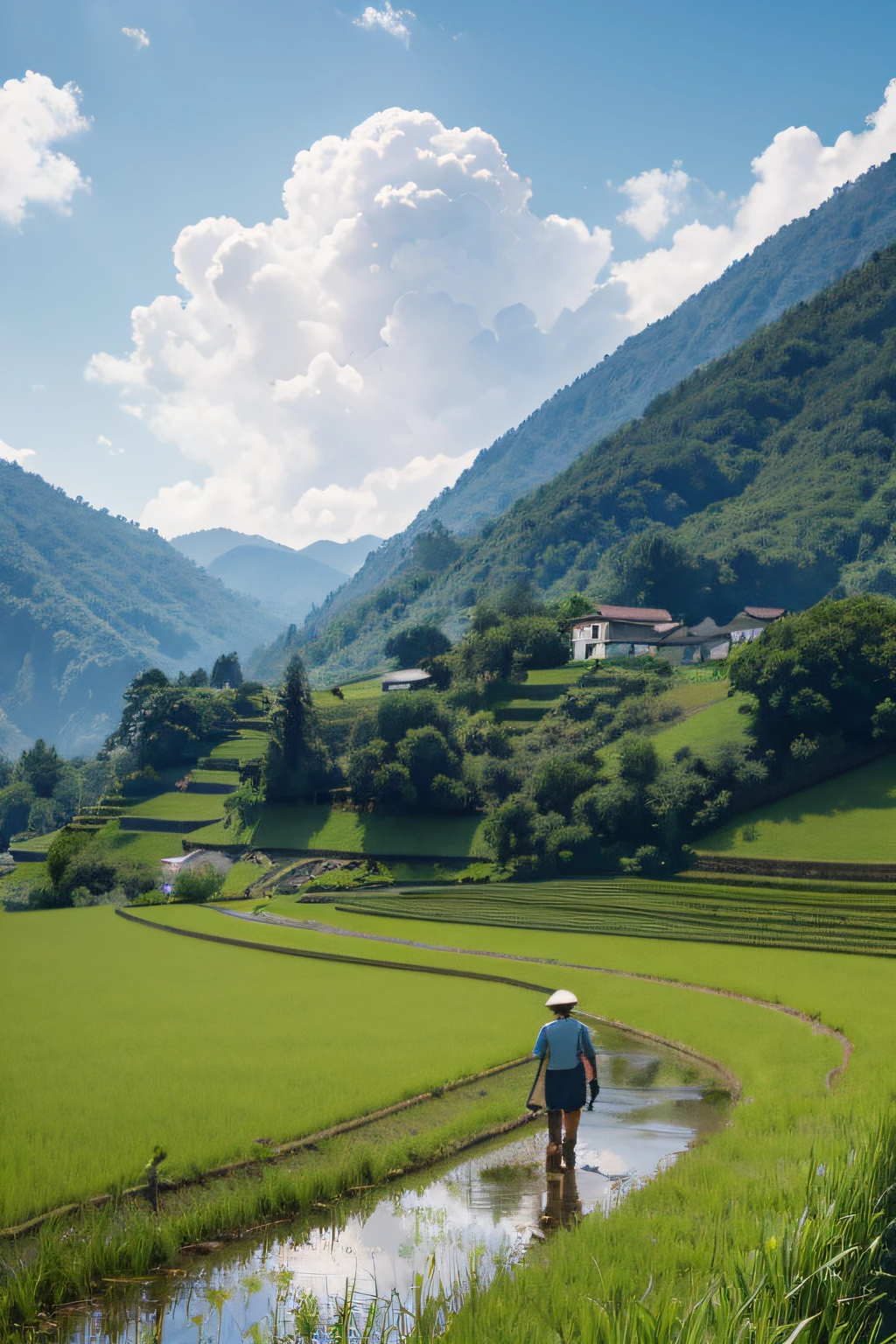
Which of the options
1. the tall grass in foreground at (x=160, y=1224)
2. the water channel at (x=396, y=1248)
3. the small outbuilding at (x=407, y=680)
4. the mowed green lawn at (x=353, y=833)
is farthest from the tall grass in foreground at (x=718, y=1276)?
the small outbuilding at (x=407, y=680)

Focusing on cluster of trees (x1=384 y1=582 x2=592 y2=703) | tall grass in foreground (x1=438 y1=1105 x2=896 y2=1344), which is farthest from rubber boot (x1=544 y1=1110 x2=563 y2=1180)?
cluster of trees (x1=384 y1=582 x2=592 y2=703)

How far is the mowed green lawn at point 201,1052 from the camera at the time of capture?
28.6 feet

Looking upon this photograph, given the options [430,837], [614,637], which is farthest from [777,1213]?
[614,637]

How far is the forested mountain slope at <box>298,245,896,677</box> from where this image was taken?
113938 mm

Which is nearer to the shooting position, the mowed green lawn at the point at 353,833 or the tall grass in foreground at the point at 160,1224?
the tall grass in foreground at the point at 160,1224

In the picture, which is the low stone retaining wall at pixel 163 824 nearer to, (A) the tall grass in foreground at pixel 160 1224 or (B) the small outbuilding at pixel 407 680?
(B) the small outbuilding at pixel 407 680

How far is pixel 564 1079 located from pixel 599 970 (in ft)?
45.2

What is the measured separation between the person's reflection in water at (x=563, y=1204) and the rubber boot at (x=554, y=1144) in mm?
109

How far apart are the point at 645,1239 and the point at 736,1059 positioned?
7.57 meters

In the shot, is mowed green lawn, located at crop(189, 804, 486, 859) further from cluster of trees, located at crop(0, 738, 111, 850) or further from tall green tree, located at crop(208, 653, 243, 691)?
tall green tree, located at crop(208, 653, 243, 691)

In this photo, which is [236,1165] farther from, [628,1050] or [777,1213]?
[628,1050]

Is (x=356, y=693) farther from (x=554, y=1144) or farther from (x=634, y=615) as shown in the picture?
(x=554, y=1144)

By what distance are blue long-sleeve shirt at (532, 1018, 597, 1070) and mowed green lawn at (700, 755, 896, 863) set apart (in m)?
27.1

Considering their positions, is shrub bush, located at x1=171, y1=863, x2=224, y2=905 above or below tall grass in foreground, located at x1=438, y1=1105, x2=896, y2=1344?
below
